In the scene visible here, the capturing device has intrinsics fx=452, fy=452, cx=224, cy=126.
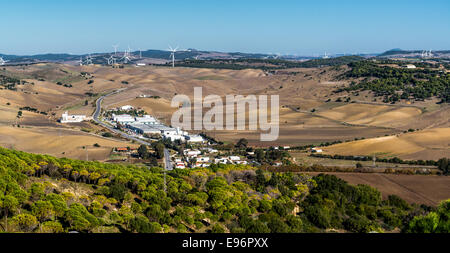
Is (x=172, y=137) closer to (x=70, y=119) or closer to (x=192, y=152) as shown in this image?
(x=192, y=152)

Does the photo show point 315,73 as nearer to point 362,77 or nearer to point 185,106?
point 362,77

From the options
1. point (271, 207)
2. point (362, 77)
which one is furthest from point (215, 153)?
point (362, 77)

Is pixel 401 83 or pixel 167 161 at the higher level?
pixel 401 83

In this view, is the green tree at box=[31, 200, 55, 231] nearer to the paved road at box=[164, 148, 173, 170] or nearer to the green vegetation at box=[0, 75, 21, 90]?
the paved road at box=[164, 148, 173, 170]

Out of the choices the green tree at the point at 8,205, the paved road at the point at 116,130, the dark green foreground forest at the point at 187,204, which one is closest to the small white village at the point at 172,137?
the paved road at the point at 116,130

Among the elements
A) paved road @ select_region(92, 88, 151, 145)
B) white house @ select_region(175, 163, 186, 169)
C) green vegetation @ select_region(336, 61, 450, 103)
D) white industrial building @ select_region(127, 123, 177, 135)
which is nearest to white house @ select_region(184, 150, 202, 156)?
white house @ select_region(175, 163, 186, 169)

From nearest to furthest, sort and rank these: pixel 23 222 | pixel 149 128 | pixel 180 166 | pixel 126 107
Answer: pixel 23 222 → pixel 180 166 → pixel 149 128 → pixel 126 107

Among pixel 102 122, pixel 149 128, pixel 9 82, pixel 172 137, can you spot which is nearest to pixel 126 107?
pixel 102 122
